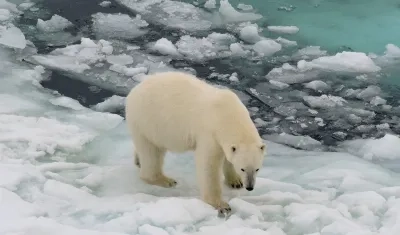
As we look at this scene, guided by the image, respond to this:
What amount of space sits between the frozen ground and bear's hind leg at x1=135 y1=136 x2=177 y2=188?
7cm

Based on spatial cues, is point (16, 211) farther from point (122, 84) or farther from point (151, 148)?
point (122, 84)

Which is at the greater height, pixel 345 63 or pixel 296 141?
pixel 345 63

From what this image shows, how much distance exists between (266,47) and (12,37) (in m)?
2.77

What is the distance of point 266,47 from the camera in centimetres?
652

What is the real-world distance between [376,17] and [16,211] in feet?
20.1

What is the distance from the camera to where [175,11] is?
7.76 m

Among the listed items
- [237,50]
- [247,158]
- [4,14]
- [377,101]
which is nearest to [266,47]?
[237,50]

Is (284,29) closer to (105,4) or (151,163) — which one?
(105,4)

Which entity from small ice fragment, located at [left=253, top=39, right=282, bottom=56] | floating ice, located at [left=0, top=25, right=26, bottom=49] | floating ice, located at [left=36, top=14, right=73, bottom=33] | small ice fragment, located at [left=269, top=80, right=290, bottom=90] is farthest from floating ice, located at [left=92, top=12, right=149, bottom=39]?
small ice fragment, located at [left=269, top=80, right=290, bottom=90]

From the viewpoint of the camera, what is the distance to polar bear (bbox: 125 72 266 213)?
10.2ft

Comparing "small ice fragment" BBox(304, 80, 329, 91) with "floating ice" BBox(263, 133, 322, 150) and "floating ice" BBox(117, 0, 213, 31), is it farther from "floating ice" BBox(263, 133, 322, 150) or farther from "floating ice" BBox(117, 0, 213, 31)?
"floating ice" BBox(117, 0, 213, 31)

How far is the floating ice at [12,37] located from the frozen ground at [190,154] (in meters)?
0.01

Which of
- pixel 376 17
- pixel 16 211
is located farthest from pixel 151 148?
pixel 376 17

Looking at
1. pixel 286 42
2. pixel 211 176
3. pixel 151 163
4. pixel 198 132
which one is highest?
pixel 198 132
